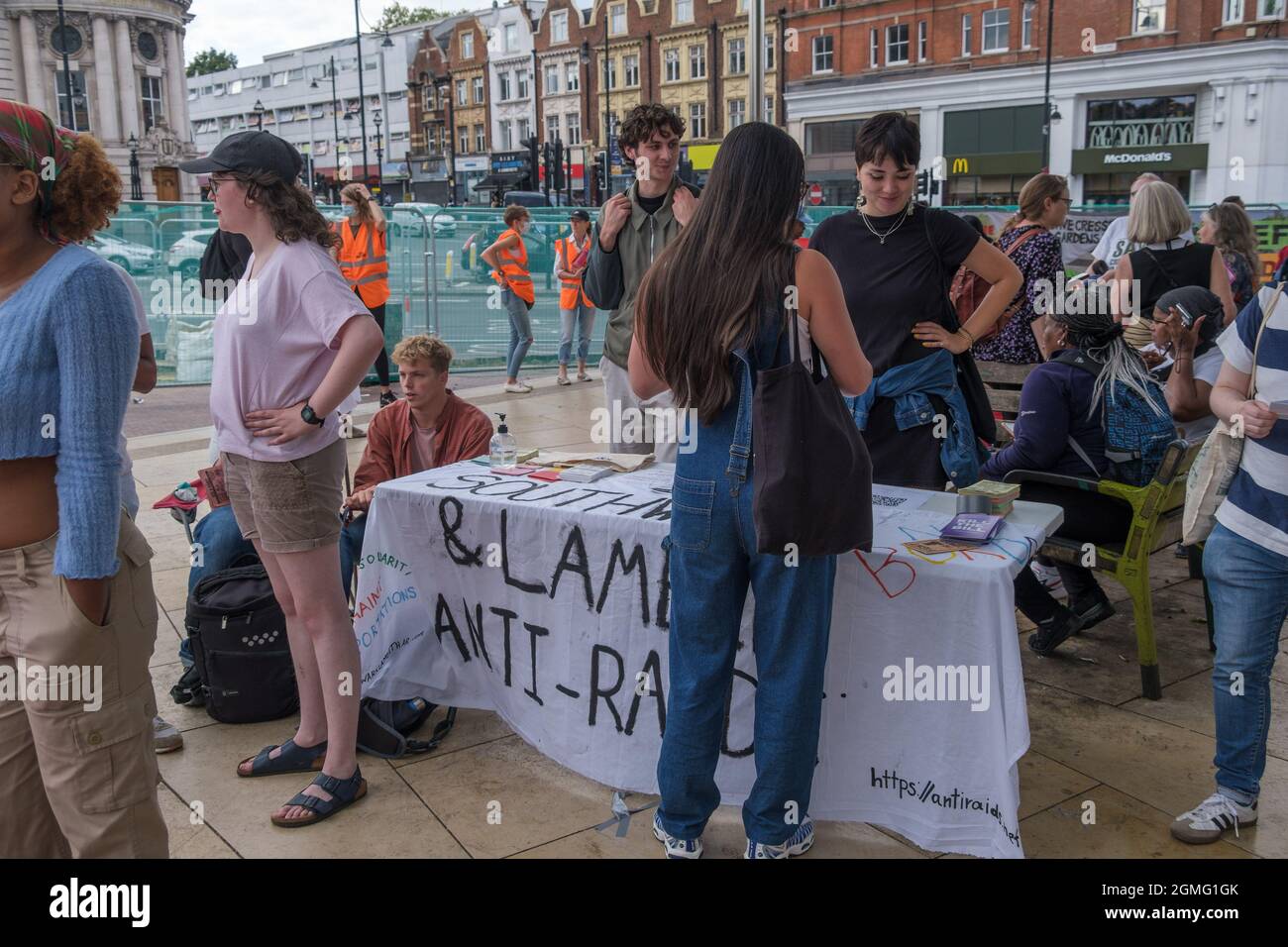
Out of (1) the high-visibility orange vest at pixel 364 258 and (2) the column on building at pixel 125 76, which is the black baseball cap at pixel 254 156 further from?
(2) the column on building at pixel 125 76

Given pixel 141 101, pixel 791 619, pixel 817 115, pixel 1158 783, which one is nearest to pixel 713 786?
pixel 791 619

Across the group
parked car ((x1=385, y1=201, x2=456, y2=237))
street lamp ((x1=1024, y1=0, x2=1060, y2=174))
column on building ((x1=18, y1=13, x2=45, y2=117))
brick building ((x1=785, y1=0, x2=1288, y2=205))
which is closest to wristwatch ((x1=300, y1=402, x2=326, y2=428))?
parked car ((x1=385, y1=201, x2=456, y2=237))

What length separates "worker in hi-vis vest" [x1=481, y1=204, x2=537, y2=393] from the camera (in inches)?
451

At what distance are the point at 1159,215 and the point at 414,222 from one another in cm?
901

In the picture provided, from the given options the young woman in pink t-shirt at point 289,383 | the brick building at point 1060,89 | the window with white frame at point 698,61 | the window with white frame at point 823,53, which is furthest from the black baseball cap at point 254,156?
the window with white frame at point 698,61

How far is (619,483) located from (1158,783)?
80.4 inches

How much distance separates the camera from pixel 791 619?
9.07 feet

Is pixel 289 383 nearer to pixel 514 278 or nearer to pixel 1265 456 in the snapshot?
pixel 1265 456

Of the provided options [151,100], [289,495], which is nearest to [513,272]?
[289,495]

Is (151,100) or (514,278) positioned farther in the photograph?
(151,100)

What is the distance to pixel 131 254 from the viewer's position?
12.1 meters

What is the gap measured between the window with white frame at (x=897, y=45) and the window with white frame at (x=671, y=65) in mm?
16720
